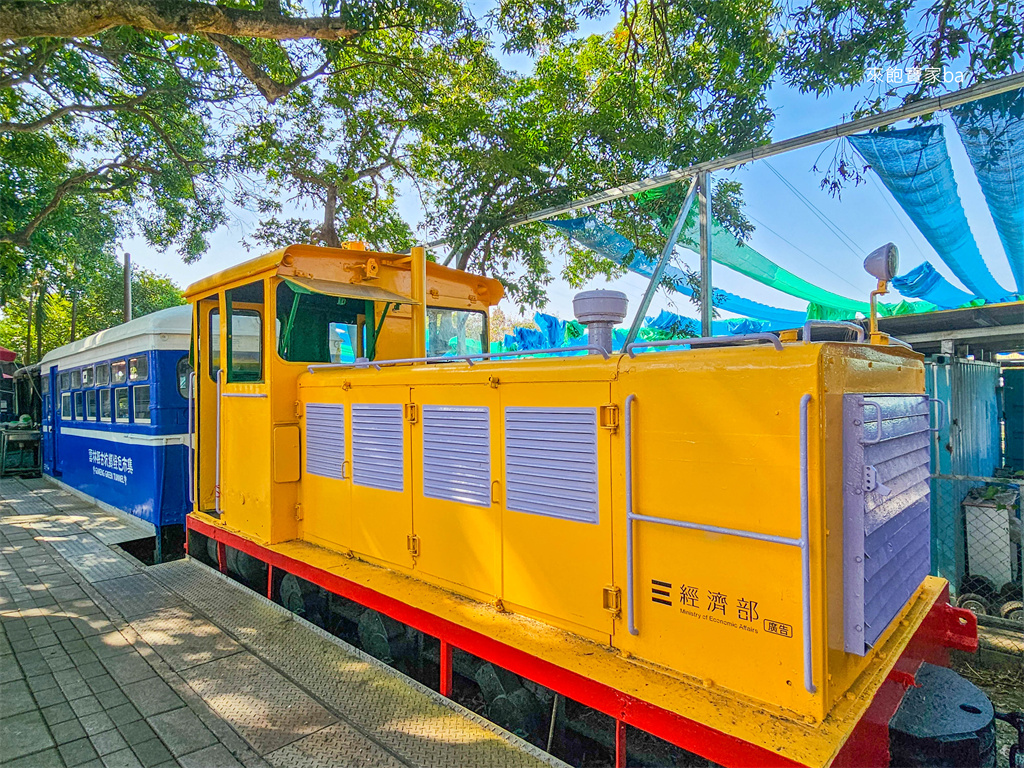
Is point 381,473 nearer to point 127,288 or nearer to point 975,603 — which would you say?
point 975,603

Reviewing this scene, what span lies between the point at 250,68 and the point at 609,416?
7.35 m

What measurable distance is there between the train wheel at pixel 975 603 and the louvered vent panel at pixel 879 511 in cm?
307

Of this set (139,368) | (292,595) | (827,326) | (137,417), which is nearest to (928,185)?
(827,326)

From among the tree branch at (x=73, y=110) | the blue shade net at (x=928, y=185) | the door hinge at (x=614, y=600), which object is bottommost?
the door hinge at (x=614, y=600)

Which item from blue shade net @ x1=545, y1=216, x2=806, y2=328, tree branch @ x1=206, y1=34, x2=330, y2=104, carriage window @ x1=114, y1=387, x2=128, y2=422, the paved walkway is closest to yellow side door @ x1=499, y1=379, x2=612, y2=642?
the paved walkway

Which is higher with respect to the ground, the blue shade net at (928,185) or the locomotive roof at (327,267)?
the blue shade net at (928,185)

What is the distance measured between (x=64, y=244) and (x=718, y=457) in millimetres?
18380

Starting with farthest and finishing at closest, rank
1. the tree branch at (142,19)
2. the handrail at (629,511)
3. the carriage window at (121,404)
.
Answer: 1. the carriage window at (121,404)
2. the tree branch at (142,19)
3. the handrail at (629,511)

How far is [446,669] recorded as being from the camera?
2957 millimetres

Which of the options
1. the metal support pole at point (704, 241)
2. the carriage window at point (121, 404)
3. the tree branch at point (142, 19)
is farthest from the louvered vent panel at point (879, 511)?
the carriage window at point (121, 404)

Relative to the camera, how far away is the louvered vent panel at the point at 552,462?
2525 mm

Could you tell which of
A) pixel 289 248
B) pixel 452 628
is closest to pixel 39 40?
pixel 289 248

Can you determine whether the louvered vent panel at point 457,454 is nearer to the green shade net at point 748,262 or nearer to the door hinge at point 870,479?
the door hinge at point 870,479

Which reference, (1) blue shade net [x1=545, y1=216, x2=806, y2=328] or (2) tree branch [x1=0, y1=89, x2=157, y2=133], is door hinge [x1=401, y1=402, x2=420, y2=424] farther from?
(2) tree branch [x1=0, y1=89, x2=157, y2=133]
